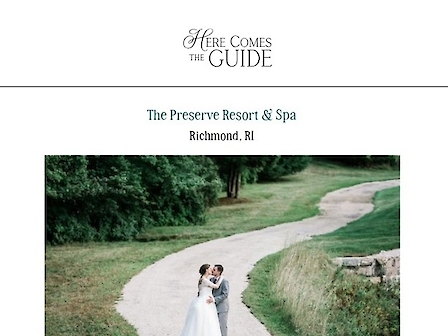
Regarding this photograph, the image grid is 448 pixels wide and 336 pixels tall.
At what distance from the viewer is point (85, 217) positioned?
1570 cm

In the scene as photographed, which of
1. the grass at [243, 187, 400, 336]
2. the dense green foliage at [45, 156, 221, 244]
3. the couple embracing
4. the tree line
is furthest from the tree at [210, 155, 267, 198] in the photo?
the couple embracing

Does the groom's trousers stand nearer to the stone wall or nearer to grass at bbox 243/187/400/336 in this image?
grass at bbox 243/187/400/336

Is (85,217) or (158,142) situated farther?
(85,217)

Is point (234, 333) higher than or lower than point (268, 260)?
lower

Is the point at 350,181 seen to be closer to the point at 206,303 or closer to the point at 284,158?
the point at 284,158

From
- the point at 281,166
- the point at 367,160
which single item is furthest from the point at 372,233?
the point at 281,166

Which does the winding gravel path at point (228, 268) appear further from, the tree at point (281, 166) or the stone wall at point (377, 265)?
the stone wall at point (377, 265)

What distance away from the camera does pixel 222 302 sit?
10.8 meters

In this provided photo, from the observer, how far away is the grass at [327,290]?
1209cm

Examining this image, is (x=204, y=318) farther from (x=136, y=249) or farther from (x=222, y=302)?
(x=136, y=249)

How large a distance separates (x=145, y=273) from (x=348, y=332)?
4.13m

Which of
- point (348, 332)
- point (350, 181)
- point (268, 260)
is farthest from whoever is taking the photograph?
point (350, 181)
